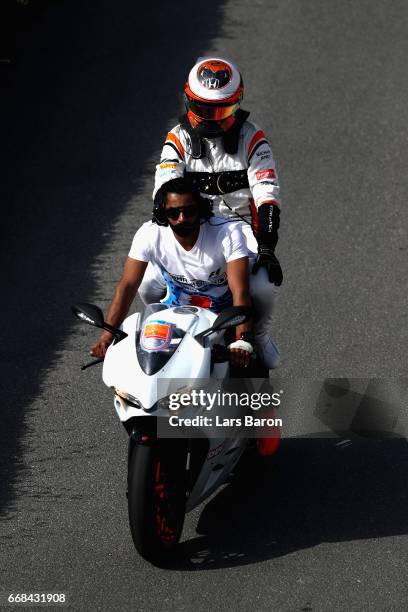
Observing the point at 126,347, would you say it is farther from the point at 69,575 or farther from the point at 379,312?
the point at 379,312

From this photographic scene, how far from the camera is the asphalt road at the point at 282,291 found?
22.0 feet

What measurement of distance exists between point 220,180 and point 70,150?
16.3ft

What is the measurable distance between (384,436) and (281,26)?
333 inches

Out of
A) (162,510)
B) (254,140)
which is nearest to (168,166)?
(254,140)

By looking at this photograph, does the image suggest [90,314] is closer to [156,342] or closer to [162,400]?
[156,342]

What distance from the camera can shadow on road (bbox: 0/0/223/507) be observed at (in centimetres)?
951

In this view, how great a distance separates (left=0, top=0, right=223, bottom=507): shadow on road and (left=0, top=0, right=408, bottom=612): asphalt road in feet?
0.08

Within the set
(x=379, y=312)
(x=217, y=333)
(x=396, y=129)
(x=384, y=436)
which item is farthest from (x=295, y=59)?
(x=217, y=333)

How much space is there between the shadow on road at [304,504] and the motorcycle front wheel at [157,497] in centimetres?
25

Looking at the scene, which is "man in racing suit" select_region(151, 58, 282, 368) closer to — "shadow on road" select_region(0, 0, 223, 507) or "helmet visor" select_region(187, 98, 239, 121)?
"helmet visor" select_region(187, 98, 239, 121)

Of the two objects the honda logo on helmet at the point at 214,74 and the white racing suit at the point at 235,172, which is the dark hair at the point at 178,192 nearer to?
the white racing suit at the point at 235,172

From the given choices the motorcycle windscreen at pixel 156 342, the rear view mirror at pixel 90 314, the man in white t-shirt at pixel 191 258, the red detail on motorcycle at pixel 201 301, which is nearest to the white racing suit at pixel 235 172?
the red detail on motorcycle at pixel 201 301

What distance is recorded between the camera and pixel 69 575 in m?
6.67

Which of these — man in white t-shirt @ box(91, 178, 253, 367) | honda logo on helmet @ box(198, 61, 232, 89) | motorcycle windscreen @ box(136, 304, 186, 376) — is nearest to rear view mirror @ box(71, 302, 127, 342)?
motorcycle windscreen @ box(136, 304, 186, 376)
